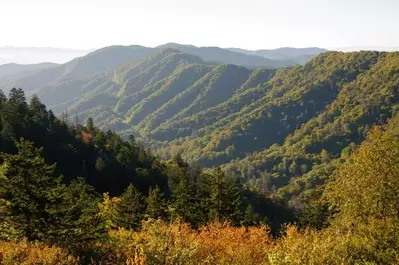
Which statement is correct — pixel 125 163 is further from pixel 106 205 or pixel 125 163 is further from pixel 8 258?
pixel 8 258

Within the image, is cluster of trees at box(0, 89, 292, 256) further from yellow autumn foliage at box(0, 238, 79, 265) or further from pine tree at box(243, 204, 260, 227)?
yellow autumn foliage at box(0, 238, 79, 265)

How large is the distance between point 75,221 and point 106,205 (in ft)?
89.5

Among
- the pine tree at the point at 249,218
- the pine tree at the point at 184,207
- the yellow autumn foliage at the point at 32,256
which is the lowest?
the pine tree at the point at 249,218

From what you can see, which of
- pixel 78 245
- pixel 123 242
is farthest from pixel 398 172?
pixel 78 245

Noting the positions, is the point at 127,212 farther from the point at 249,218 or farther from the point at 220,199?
the point at 249,218

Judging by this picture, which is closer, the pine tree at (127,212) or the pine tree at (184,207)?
the pine tree at (127,212)

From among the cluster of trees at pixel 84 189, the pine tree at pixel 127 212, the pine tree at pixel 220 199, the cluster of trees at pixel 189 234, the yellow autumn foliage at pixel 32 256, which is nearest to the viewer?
the cluster of trees at pixel 189 234

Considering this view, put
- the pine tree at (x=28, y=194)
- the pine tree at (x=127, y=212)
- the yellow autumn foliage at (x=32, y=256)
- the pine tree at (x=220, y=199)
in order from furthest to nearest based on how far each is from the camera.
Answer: the pine tree at (x=220, y=199) < the pine tree at (x=127, y=212) < the pine tree at (x=28, y=194) < the yellow autumn foliage at (x=32, y=256)

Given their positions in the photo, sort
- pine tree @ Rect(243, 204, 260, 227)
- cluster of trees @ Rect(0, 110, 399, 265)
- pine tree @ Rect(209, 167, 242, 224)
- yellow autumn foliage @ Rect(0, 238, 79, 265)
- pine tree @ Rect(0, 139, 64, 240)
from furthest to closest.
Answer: pine tree @ Rect(243, 204, 260, 227), pine tree @ Rect(209, 167, 242, 224), pine tree @ Rect(0, 139, 64, 240), yellow autumn foliage @ Rect(0, 238, 79, 265), cluster of trees @ Rect(0, 110, 399, 265)

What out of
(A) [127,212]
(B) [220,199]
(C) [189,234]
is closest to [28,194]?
(C) [189,234]

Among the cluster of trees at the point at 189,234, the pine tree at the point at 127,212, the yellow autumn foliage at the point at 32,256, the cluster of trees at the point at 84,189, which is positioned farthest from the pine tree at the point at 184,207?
the yellow autumn foliage at the point at 32,256

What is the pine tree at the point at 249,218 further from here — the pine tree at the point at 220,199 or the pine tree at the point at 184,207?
the pine tree at the point at 184,207

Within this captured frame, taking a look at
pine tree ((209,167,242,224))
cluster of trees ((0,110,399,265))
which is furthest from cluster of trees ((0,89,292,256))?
cluster of trees ((0,110,399,265))

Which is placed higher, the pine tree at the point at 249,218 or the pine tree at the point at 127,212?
the pine tree at the point at 127,212
